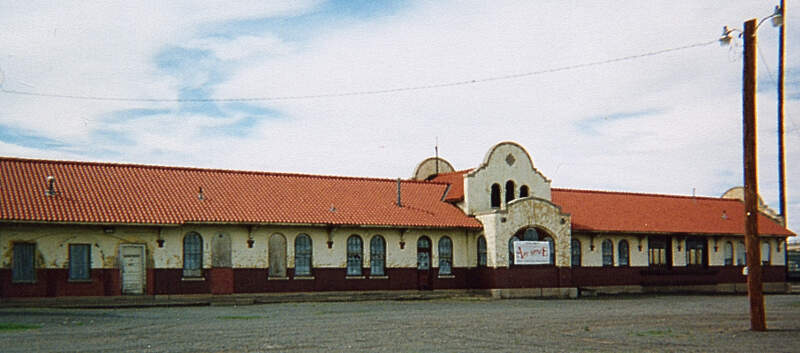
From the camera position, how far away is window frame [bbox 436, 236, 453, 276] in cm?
3669

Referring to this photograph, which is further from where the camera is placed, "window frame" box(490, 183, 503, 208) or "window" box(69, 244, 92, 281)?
"window frame" box(490, 183, 503, 208)

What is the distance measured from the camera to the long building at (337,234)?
1149 inches

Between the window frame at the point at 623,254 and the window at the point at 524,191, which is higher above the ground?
the window at the point at 524,191

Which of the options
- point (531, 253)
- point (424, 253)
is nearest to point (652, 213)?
point (531, 253)

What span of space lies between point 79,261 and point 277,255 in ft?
24.0

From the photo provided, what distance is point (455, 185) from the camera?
1555 inches

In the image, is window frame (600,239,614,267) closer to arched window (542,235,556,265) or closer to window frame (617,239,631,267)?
window frame (617,239,631,267)

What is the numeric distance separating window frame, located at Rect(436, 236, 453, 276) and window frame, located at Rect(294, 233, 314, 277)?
6048 millimetres

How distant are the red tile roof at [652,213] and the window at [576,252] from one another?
899 millimetres

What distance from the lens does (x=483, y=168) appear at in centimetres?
3794

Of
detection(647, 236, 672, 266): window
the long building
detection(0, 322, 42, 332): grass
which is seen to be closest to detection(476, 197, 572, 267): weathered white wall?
the long building

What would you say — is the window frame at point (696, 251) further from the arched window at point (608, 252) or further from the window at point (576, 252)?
the window at point (576, 252)

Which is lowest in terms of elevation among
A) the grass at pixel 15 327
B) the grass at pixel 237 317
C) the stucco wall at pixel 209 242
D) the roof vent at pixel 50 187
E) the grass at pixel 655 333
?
the grass at pixel 655 333

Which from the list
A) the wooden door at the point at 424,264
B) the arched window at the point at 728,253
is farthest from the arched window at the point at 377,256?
the arched window at the point at 728,253
